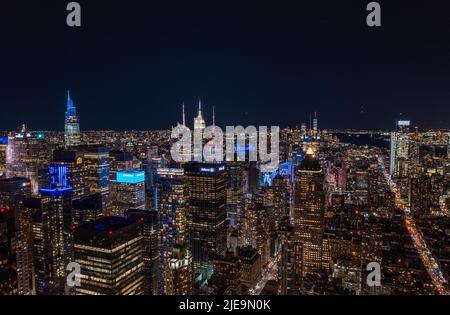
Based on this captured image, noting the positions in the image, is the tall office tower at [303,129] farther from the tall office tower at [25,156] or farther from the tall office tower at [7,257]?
the tall office tower at [7,257]

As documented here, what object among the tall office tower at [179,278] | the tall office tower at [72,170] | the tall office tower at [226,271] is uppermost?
the tall office tower at [72,170]

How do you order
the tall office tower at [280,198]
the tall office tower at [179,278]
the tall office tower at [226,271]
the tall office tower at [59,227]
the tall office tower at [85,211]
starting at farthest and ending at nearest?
1. the tall office tower at [280,198]
2. the tall office tower at [85,211]
3. the tall office tower at [226,271]
4. the tall office tower at [59,227]
5. the tall office tower at [179,278]

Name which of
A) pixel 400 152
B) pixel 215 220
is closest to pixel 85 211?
pixel 215 220

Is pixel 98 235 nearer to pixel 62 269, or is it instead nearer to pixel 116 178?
pixel 62 269

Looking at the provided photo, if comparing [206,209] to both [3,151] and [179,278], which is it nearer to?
[179,278]

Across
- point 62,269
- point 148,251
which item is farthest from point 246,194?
point 62,269

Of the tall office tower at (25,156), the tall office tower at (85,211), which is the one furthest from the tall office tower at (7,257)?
the tall office tower at (25,156)

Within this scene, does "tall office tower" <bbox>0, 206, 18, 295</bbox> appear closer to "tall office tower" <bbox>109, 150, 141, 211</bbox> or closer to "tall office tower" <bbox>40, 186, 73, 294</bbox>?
"tall office tower" <bbox>40, 186, 73, 294</bbox>
